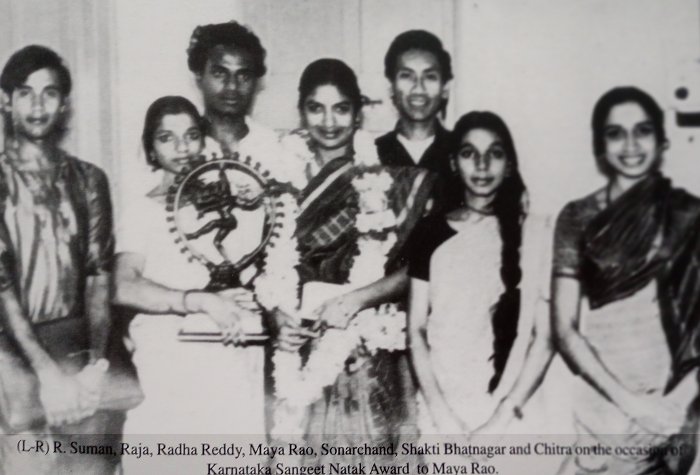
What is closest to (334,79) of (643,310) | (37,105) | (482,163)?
(482,163)

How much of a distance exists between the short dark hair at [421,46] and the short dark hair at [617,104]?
0.83 feet

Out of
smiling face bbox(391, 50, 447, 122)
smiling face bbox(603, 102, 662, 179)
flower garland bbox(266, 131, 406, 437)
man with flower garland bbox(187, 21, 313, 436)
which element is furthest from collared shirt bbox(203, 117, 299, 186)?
smiling face bbox(603, 102, 662, 179)

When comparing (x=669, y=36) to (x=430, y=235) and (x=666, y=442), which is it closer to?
(x=430, y=235)

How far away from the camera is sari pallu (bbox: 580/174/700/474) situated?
1343 mm

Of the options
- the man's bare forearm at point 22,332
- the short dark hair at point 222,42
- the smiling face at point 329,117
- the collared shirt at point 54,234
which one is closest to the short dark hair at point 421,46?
the smiling face at point 329,117

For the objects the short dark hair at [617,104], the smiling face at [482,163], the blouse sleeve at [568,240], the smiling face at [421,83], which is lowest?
the blouse sleeve at [568,240]

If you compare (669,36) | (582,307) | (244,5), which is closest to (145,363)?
(244,5)

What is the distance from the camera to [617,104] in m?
1.36

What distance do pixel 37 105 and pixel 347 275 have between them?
61cm

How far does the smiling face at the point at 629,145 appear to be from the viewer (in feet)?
4.46

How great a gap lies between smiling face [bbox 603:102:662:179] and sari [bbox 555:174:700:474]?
0.12ft

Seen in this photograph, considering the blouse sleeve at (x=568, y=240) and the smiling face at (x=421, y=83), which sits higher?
the smiling face at (x=421, y=83)

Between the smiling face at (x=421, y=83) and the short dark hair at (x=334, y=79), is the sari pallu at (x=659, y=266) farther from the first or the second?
the short dark hair at (x=334, y=79)

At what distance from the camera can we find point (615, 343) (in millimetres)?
1343
